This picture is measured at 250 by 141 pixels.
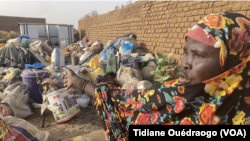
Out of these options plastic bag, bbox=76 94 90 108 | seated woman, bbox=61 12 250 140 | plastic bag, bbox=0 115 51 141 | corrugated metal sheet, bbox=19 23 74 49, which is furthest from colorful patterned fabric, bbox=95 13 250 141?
corrugated metal sheet, bbox=19 23 74 49

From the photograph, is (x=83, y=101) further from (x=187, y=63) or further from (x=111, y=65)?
(x=187, y=63)

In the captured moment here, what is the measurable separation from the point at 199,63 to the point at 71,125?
108 inches

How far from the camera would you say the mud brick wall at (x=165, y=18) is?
3.51 meters

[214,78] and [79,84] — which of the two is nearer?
[214,78]

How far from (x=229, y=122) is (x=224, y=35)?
514 millimetres

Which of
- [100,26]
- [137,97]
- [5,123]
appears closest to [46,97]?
[5,123]

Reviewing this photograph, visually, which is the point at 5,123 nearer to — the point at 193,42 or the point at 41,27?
the point at 193,42

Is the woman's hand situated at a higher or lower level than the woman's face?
lower

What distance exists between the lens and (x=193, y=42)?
109 cm

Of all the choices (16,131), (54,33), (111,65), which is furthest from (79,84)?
(54,33)

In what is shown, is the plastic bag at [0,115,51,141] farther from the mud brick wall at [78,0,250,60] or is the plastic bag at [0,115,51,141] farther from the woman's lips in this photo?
the mud brick wall at [78,0,250,60]

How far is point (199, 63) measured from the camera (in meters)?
1.05

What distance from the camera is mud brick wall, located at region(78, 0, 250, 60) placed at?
351 centimetres

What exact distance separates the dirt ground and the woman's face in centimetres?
237
